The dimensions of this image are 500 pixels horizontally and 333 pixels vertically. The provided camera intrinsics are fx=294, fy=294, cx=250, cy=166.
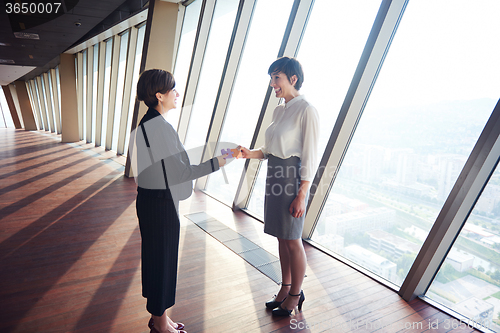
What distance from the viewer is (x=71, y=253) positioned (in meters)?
3.12

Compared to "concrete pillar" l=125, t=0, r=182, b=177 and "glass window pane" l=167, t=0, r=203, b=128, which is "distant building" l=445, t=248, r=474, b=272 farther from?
"concrete pillar" l=125, t=0, r=182, b=177

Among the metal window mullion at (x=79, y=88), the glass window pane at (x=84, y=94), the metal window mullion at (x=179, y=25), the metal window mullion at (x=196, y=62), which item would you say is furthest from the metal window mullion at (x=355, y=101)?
the metal window mullion at (x=79, y=88)

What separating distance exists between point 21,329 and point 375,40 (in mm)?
3721

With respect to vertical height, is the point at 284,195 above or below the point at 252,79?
below

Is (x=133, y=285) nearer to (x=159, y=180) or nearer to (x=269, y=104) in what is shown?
(x=159, y=180)

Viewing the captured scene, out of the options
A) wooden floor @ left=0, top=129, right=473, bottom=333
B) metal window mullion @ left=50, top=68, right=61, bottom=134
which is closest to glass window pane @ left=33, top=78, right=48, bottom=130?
metal window mullion @ left=50, top=68, right=61, bottom=134

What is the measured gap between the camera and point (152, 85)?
166cm

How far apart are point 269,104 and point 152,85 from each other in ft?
8.60

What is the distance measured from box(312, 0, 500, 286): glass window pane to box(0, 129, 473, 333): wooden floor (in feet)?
1.52

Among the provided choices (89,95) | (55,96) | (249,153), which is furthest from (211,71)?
(55,96)

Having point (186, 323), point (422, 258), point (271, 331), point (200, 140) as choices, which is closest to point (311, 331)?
point (271, 331)

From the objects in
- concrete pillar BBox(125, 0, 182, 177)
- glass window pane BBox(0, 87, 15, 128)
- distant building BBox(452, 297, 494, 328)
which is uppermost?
concrete pillar BBox(125, 0, 182, 177)

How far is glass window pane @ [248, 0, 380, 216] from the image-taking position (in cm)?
316

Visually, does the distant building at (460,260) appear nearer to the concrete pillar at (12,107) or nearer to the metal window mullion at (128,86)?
the metal window mullion at (128,86)
